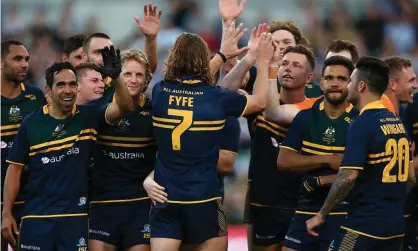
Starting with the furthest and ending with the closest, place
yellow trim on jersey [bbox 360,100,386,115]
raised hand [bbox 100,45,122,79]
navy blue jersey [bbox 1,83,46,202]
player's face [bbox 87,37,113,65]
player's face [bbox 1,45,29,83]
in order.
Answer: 1. player's face [bbox 87,37,113,65]
2. player's face [bbox 1,45,29,83]
3. navy blue jersey [bbox 1,83,46,202]
4. raised hand [bbox 100,45,122,79]
5. yellow trim on jersey [bbox 360,100,386,115]

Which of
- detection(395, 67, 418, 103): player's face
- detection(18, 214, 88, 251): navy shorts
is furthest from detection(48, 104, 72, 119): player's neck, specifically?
detection(395, 67, 418, 103): player's face

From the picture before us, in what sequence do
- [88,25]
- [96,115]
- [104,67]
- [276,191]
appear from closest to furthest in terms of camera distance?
[104,67] → [96,115] → [276,191] → [88,25]

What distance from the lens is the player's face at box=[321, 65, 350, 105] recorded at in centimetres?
1088

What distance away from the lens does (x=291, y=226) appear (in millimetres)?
11078

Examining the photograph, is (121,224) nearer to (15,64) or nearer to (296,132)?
→ (296,132)

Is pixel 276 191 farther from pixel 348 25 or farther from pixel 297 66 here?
pixel 348 25

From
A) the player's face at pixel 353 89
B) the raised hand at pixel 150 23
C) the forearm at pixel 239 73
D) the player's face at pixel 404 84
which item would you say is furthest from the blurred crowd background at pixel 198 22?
the player's face at pixel 353 89

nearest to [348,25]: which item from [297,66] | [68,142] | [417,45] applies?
[417,45]

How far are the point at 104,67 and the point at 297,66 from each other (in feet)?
7.63

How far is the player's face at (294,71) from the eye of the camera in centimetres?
1154

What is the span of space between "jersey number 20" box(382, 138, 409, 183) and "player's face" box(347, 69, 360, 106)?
0.57m

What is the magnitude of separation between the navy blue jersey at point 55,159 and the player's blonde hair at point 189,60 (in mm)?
1202

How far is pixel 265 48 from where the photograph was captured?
10.7m

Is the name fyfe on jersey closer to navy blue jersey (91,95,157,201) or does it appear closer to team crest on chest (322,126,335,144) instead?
navy blue jersey (91,95,157,201)
